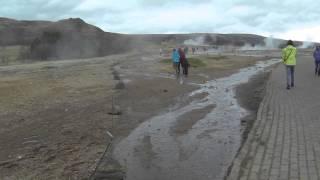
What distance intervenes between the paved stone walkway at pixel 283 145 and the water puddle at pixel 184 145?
400 mm

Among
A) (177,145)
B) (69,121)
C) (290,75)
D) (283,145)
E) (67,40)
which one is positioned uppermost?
(67,40)

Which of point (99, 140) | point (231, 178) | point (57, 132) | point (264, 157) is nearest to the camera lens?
point (231, 178)

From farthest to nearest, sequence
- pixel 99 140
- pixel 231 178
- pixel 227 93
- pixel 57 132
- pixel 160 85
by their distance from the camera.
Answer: pixel 160 85 < pixel 227 93 < pixel 57 132 < pixel 99 140 < pixel 231 178

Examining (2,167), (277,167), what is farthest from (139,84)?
(277,167)

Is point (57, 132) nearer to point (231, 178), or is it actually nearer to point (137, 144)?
point (137, 144)

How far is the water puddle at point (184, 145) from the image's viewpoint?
826cm

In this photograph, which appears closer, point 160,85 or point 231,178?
point 231,178

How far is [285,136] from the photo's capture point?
32.8ft

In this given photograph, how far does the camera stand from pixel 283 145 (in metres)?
9.18

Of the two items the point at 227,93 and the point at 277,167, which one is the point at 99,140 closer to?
the point at 277,167

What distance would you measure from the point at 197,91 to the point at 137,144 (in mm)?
11217

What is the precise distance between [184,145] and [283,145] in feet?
6.75

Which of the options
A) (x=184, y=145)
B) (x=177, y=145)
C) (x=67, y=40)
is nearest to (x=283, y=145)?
(x=184, y=145)

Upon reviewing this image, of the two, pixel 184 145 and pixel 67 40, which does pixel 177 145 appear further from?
pixel 67 40
